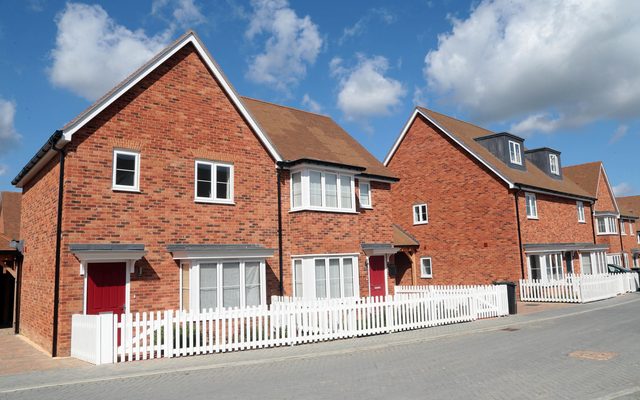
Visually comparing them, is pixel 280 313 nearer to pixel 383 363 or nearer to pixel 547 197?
pixel 383 363

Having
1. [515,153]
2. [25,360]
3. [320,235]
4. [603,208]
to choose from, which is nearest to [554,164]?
[515,153]

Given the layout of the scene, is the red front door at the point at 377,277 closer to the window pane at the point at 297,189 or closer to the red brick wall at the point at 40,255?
the window pane at the point at 297,189

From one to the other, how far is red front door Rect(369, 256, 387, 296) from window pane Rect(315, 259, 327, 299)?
3289mm

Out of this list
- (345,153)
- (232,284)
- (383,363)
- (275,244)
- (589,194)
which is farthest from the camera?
Answer: (589,194)

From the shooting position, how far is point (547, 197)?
1151 inches

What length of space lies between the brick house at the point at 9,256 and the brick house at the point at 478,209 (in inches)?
724

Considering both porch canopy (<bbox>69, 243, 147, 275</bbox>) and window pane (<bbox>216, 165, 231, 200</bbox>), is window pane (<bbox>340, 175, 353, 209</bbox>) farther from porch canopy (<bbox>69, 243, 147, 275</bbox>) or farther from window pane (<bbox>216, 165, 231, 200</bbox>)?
porch canopy (<bbox>69, 243, 147, 275</bbox>)

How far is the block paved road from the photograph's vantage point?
321 inches

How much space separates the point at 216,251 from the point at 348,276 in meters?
5.71

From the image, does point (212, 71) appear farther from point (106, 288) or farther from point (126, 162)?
point (106, 288)

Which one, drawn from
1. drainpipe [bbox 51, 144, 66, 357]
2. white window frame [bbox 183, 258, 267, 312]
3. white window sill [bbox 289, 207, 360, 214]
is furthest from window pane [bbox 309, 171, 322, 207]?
drainpipe [bbox 51, 144, 66, 357]

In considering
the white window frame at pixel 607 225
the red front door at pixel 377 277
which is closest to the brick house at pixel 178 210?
the red front door at pixel 377 277

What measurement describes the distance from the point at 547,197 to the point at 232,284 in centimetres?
2152

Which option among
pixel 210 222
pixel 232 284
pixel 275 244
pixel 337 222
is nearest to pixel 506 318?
pixel 337 222
